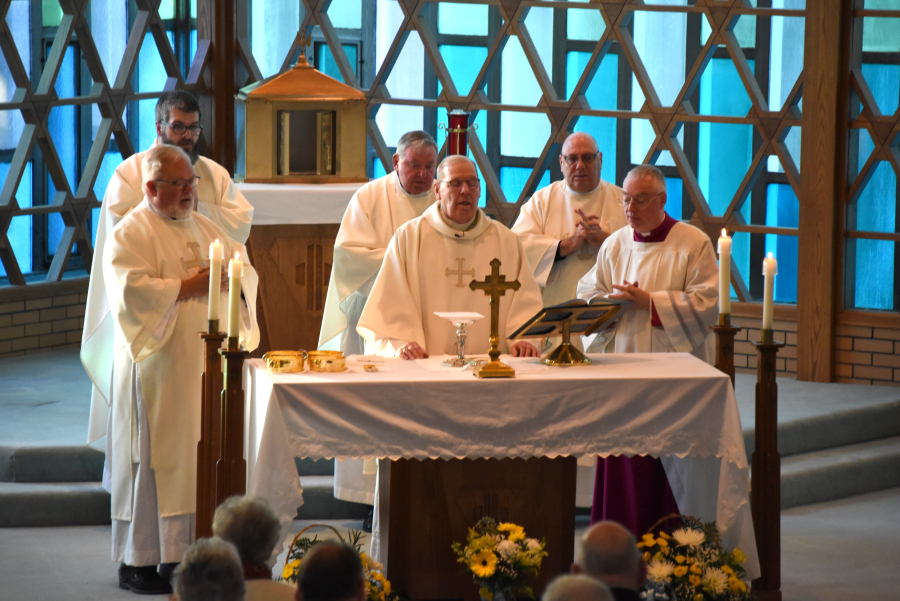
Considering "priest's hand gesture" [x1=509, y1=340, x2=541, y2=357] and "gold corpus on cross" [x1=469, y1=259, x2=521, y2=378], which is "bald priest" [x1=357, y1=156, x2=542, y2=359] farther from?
"gold corpus on cross" [x1=469, y1=259, x2=521, y2=378]

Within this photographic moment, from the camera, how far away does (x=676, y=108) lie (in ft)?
26.9

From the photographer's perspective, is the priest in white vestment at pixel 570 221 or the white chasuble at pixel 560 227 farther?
the white chasuble at pixel 560 227

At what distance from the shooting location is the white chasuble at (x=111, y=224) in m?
5.63

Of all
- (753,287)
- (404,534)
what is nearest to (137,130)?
(753,287)

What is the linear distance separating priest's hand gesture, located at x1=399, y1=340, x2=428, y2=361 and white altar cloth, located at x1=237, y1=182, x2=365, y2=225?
6.99ft

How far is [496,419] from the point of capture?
424 centimetres

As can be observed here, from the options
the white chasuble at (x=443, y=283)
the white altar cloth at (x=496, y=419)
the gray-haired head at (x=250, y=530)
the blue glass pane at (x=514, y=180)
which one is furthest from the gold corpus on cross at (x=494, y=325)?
the blue glass pane at (x=514, y=180)

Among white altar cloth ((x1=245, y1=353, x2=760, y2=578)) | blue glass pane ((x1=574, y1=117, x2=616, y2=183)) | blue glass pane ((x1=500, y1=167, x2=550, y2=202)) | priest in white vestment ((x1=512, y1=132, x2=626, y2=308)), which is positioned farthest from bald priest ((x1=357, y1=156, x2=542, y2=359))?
blue glass pane ((x1=500, y1=167, x2=550, y2=202))

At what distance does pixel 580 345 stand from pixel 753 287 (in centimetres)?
297

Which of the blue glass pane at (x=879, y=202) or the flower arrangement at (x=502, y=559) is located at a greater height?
the blue glass pane at (x=879, y=202)

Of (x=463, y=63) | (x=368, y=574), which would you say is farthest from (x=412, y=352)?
(x=463, y=63)

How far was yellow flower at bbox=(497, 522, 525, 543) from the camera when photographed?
4355mm

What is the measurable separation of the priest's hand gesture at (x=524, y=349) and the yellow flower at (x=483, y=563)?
733 mm

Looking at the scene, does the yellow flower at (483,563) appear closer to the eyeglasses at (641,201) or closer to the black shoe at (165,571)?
the black shoe at (165,571)
